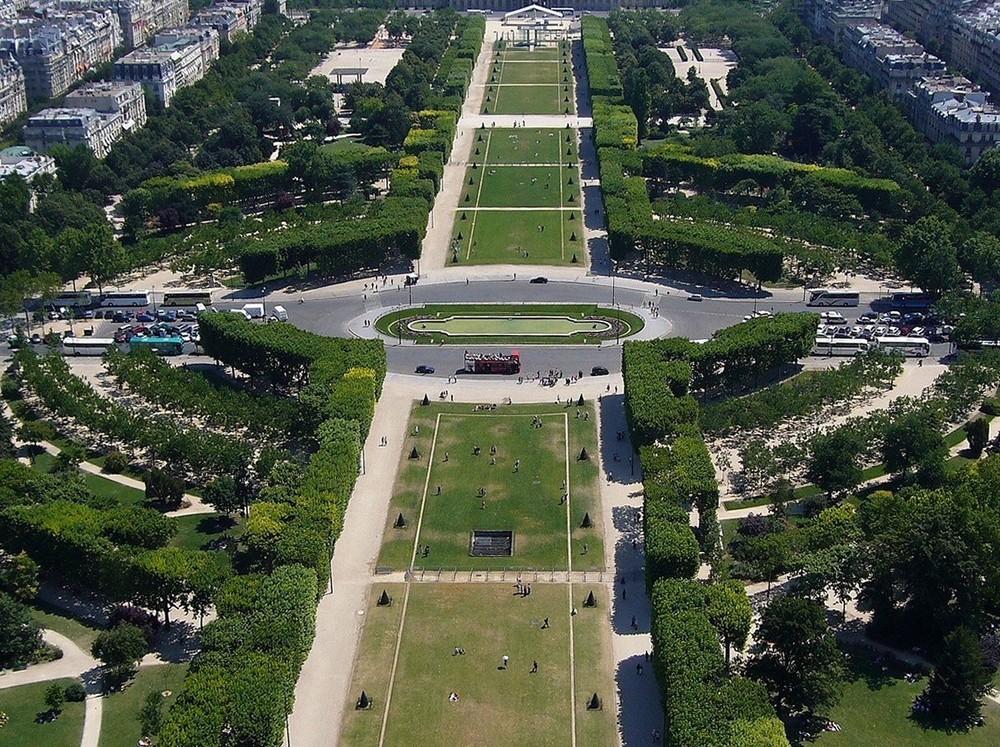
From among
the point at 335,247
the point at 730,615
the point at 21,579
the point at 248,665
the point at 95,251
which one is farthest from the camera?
the point at 335,247

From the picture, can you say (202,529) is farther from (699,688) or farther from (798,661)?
(798,661)

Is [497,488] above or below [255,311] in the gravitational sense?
below

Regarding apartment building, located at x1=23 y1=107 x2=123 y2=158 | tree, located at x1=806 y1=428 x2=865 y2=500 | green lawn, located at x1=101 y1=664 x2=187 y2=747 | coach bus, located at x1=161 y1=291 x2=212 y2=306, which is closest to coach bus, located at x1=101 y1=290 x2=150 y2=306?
coach bus, located at x1=161 y1=291 x2=212 y2=306

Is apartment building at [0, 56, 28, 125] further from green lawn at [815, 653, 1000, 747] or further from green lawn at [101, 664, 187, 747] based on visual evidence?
green lawn at [815, 653, 1000, 747]

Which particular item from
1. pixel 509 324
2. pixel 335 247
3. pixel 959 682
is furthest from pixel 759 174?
pixel 959 682

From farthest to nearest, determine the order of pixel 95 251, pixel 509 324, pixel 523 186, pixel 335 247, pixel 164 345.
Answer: pixel 523 186, pixel 335 247, pixel 95 251, pixel 509 324, pixel 164 345

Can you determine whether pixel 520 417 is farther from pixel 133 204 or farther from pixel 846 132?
pixel 846 132
